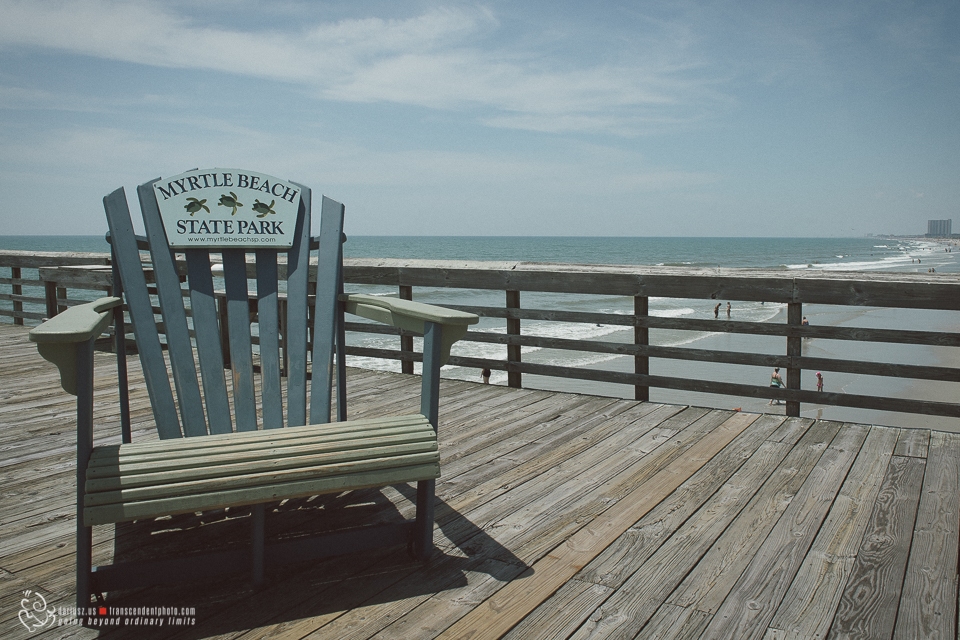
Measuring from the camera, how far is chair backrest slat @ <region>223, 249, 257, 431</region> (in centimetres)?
181

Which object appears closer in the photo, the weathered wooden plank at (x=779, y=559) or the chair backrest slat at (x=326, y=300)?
the weathered wooden plank at (x=779, y=559)

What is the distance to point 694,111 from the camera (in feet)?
101

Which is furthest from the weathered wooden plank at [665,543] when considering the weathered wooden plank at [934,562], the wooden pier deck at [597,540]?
the weathered wooden plank at [934,562]

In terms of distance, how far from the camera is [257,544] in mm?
1430

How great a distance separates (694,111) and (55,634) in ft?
110

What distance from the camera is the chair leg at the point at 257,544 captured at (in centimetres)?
143

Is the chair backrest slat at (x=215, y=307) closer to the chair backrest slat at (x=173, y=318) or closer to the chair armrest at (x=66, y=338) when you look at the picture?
the chair backrest slat at (x=173, y=318)

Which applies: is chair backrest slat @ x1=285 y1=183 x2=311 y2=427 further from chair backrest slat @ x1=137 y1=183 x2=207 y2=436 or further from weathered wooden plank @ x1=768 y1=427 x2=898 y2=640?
weathered wooden plank @ x1=768 y1=427 x2=898 y2=640

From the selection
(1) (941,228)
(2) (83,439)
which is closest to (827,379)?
(2) (83,439)

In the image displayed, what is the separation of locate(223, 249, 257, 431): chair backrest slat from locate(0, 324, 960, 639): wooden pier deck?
0.31 meters

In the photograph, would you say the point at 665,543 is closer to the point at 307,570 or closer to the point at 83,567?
the point at 307,570

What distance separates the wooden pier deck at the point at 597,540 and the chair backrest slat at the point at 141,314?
35cm

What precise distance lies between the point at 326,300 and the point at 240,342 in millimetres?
280

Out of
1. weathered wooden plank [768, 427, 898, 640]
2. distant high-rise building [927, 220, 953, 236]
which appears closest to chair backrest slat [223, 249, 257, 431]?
weathered wooden plank [768, 427, 898, 640]
